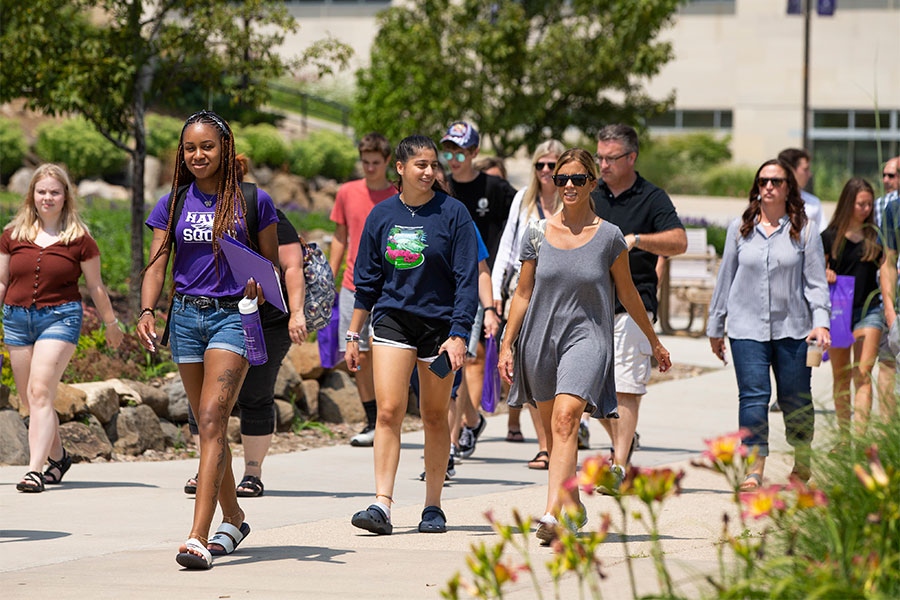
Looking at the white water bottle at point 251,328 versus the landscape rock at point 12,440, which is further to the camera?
the landscape rock at point 12,440

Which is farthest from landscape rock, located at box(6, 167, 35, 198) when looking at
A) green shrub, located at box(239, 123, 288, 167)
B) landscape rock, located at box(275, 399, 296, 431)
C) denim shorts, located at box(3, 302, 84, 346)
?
denim shorts, located at box(3, 302, 84, 346)

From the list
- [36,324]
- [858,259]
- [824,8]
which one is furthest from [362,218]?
[824,8]

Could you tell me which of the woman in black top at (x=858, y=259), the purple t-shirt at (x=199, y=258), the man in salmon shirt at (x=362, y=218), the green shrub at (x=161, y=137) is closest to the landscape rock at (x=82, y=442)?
the man in salmon shirt at (x=362, y=218)

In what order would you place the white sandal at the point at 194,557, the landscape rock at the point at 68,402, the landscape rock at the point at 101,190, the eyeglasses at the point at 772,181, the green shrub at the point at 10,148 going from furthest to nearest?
1. the green shrub at the point at 10,148
2. the landscape rock at the point at 101,190
3. the landscape rock at the point at 68,402
4. the eyeglasses at the point at 772,181
5. the white sandal at the point at 194,557

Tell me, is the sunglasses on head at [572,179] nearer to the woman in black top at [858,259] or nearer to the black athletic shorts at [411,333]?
the black athletic shorts at [411,333]

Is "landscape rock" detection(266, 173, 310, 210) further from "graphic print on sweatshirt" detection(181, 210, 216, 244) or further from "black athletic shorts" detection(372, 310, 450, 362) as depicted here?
"graphic print on sweatshirt" detection(181, 210, 216, 244)

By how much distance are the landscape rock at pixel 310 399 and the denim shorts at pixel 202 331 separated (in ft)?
14.6

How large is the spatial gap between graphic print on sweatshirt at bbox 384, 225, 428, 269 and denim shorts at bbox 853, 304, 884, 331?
360cm

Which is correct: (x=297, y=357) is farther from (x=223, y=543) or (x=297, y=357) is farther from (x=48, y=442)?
(x=223, y=543)

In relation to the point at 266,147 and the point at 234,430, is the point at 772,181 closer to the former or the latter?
the point at 234,430

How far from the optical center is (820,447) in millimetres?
4121

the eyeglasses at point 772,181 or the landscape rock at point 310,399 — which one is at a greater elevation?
the eyeglasses at point 772,181

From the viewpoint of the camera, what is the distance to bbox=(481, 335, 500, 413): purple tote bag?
8.82 meters

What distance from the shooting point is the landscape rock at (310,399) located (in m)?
10.0
